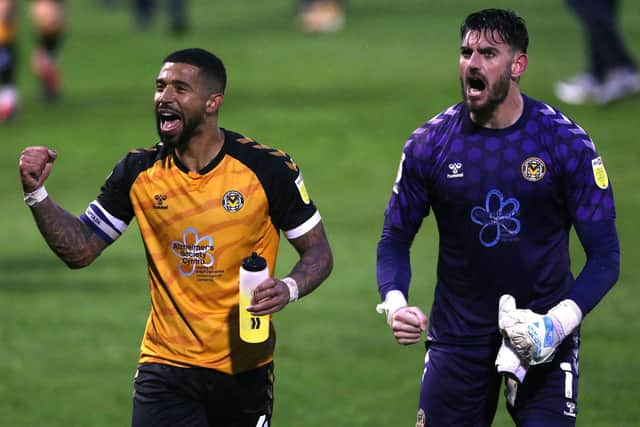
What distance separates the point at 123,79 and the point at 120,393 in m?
15.4

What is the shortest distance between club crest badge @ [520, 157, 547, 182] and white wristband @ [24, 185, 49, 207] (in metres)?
2.20

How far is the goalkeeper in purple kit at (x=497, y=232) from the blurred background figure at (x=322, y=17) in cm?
2326

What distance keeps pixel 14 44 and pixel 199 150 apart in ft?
49.8

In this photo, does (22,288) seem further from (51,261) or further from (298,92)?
(298,92)

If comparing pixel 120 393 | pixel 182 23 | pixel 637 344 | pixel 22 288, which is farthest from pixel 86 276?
pixel 182 23

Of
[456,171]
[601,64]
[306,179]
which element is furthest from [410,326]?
[601,64]

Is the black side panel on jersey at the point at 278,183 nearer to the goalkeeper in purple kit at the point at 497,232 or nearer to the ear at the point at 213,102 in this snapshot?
the ear at the point at 213,102

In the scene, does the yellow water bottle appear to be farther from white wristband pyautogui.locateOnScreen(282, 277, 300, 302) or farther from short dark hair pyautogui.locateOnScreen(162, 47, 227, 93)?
short dark hair pyautogui.locateOnScreen(162, 47, 227, 93)

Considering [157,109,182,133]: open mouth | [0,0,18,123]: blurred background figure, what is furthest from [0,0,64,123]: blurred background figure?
[157,109,182,133]: open mouth

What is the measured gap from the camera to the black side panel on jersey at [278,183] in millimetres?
7156

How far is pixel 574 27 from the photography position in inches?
1134

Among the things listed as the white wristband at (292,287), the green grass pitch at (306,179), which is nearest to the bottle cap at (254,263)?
the white wristband at (292,287)

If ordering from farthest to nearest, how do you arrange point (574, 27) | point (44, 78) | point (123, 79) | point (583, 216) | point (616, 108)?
point (574, 27) < point (123, 79) < point (44, 78) < point (616, 108) < point (583, 216)

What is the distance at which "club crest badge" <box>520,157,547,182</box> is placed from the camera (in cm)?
689
